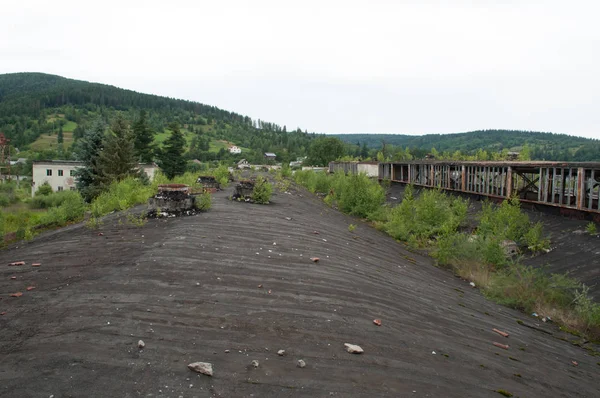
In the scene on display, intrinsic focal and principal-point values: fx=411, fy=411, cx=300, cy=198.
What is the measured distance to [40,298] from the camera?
17.9 ft

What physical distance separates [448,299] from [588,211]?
33.8ft

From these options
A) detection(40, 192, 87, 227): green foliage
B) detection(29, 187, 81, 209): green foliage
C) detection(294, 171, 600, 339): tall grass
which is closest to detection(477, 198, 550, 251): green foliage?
detection(294, 171, 600, 339): tall grass

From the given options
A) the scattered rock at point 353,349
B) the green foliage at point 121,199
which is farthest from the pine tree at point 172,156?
the scattered rock at point 353,349

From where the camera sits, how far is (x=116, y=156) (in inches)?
1491

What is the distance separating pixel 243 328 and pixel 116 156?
37.2 m

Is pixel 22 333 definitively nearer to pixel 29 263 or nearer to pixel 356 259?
pixel 29 263

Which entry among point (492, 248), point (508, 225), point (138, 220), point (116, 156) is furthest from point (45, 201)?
point (492, 248)

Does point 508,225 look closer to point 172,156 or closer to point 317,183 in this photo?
point 317,183

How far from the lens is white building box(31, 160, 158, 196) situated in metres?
55.8

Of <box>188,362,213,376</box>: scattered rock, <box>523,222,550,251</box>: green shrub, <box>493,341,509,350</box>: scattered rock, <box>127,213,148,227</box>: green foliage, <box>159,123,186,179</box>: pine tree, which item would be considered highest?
<box>159,123,186,179</box>: pine tree

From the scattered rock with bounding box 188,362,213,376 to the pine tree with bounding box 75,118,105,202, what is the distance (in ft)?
120

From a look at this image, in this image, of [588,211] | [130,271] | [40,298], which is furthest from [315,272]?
[588,211]

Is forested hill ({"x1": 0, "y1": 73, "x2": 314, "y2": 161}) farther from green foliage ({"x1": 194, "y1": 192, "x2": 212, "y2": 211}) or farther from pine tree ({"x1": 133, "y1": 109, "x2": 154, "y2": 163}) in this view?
green foliage ({"x1": 194, "y1": 192, "x2": 212, "y2": 211})

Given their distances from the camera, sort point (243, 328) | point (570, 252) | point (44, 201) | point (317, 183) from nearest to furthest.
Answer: point (243, 328), point (570, 252), point (317, 183), point (44, 201)
